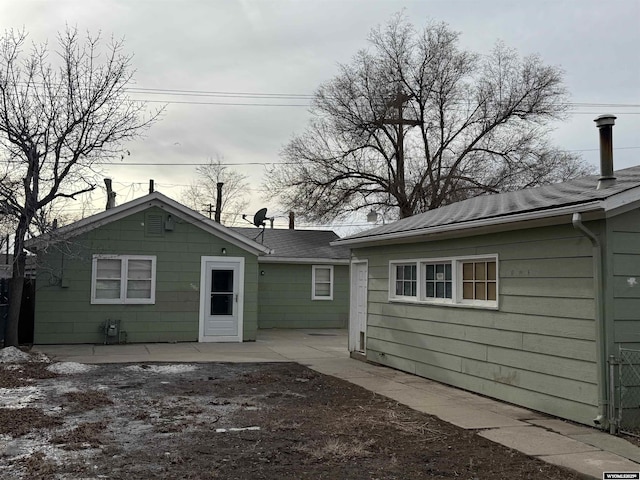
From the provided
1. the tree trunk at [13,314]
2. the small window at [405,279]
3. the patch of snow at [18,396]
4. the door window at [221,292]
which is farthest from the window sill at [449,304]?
the tree trunk at [13,314]

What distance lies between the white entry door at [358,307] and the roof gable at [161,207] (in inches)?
139

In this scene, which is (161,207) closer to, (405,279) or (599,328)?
(405,279)

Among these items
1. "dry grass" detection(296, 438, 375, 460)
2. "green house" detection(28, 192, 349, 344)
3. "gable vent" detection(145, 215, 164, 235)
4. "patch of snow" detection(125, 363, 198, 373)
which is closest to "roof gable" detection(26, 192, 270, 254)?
"green house" detection(28, 192, 349, 344)

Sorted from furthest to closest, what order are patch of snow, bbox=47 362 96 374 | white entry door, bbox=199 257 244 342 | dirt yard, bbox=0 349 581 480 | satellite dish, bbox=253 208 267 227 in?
1. satellite dish, bbox=253 208 267 227
2. white entry door, bbox=199 257 244 342
3. patch of snow, bbox=47 362 96 374
4. dirt yard, bbox=0 349 581 480

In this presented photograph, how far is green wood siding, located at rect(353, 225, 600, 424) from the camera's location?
666 centimetres

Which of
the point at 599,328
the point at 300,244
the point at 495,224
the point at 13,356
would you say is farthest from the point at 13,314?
the point at 599,328

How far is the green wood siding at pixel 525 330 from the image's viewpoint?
666cm

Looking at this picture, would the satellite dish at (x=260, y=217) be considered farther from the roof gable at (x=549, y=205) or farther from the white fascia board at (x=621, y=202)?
the white fascia board at (x=621, y=202)

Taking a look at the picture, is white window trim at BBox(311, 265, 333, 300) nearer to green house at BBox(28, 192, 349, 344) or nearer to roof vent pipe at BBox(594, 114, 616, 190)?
green house at BBox(28, 192, 349, 344)

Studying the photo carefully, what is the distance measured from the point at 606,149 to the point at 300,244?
14780 mm

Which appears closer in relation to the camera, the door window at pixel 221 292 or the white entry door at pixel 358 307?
the white entry door at pixel 358 307

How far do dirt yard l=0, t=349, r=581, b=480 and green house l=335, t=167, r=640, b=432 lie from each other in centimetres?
147

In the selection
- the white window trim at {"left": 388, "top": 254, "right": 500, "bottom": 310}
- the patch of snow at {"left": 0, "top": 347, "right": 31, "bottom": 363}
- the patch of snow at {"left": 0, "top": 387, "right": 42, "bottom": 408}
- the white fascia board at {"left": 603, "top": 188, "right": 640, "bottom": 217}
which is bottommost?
the patch of snow at {"left": 0, "top": 387, "right": 42, "bottom": 408}

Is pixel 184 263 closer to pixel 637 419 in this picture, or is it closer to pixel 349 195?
pixel 637 419
